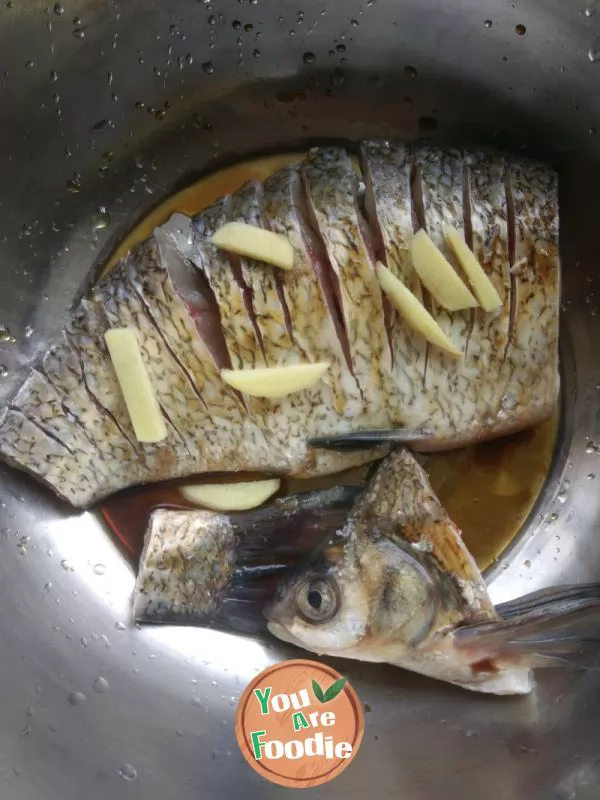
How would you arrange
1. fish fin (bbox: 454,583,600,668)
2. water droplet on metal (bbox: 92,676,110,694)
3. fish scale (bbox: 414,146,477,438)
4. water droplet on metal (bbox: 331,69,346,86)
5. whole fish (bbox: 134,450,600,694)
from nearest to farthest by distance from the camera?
fish fin (bbox: 454,583,600,668), whole fish (bbox: 134,450,600,694), fish scale (bbox: 414,146,477,438), water droplet on metal (bbox: 92,676,110,694), water droplet on metal (bbox: 331,69,346,86)

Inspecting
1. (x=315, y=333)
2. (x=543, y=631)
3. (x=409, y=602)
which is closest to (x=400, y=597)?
(x=409, y=602)

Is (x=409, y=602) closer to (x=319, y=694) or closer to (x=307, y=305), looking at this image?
(x=319, y=694)

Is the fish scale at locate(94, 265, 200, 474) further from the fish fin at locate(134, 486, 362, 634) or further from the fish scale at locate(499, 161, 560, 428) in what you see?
the fish scale at locate(499, 161, 560, 428)

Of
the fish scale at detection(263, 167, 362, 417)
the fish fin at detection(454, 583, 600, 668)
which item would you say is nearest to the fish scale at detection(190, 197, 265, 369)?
the fish scale at detection(263, 167, 362, 417)

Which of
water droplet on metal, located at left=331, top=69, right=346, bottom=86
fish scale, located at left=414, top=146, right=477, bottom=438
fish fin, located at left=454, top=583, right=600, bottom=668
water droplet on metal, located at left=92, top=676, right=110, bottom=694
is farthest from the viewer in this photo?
water droplet on metal, located at left=331, top=69, right=346, bottom=86

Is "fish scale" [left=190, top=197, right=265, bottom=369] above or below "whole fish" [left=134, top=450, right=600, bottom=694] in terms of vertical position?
above

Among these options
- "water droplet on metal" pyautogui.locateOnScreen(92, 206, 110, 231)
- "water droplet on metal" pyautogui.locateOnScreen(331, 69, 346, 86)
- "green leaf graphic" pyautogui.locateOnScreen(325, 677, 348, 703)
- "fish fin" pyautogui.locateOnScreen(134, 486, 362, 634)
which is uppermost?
"water droplet on metal" pyautogui.locateOnScreen(331, 69, 346, 86)

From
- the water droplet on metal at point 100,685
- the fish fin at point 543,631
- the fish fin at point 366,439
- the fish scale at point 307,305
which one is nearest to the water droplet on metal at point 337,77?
the fish scale at point 307,305

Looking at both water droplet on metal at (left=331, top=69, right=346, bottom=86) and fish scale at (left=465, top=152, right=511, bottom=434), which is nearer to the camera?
fish scale at (left=465, top=152, right=511, bottom=434)

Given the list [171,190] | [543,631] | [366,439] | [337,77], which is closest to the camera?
[543,631]
